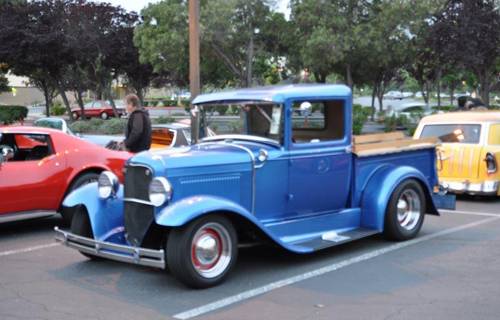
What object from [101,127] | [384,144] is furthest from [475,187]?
[101,127]

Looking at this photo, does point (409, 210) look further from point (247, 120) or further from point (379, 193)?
point (247, 120)

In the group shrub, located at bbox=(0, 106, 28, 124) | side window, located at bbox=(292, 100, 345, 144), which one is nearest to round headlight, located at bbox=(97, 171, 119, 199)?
side window, located at bbox=(292, 100, 345, 144)

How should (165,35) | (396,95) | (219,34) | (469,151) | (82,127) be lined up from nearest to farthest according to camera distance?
1. (469,151)
2. (219,34)
3. (165,35)
4. (82,127)
5. (396,95)

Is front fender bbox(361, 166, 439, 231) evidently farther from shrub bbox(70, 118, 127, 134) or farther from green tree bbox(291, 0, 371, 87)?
shrub bbox(70, 118, 127, 134)

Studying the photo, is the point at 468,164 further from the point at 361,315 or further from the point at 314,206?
the point at 361,315

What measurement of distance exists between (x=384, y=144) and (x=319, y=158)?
1.09m

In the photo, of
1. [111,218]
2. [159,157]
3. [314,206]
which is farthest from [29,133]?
[314,206]

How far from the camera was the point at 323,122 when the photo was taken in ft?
22.4

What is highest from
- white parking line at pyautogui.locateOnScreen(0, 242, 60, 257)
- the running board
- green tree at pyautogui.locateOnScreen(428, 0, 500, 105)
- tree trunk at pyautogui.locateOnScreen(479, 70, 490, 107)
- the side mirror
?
green tree at pyautogui.locateOnScreen(428, 0, 500, 105)

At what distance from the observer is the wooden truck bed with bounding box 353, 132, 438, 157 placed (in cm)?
690

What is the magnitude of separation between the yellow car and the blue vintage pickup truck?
3029mm

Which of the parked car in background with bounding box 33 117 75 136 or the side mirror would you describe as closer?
the side mirror

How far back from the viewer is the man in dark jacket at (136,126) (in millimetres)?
8641

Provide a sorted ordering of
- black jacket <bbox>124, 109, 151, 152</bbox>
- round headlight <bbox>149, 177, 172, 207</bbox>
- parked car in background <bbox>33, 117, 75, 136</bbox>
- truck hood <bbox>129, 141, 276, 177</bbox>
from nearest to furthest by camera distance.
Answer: round headlight <bbox>149, 177, 172, 207</bbox>
truck hood <bbox>129, 141, 276, 177</bbox>
black jacket <bbox>124, 109, 151, 152</bbox>
parked car in background <bbox>33, 117, 75, 136</bbox>
